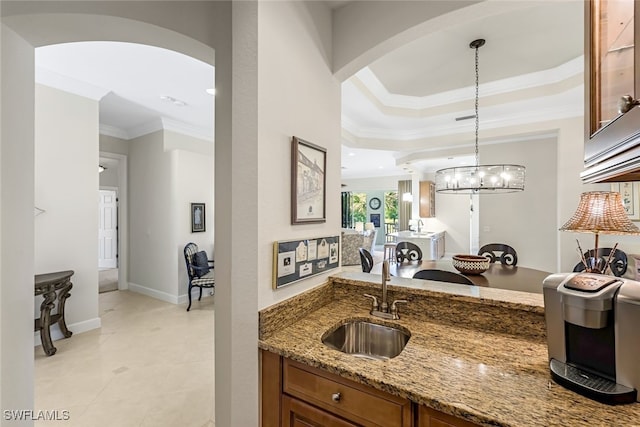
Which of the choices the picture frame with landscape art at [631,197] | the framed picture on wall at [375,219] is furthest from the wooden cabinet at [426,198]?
the picture frame with landscape art at [631,197]

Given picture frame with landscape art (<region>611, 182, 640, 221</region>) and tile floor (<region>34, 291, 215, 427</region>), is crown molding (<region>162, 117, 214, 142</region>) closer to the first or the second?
tile floor (<region>34, 291, 215, 427</region>)

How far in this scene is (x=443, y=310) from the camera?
152 centimetres

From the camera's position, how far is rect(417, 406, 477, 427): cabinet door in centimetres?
87

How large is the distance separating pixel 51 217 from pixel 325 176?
342 cm

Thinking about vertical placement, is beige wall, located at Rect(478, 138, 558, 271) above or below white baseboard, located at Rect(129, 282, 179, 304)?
above

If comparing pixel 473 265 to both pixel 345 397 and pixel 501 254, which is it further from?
pixel 345 397

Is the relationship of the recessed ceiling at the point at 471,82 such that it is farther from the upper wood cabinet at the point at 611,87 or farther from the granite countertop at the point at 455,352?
the granite countertop at the point at 455,352

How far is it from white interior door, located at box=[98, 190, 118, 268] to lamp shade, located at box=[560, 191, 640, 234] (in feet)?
29.0

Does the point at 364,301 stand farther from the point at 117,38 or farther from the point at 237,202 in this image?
→ the point at 117,38

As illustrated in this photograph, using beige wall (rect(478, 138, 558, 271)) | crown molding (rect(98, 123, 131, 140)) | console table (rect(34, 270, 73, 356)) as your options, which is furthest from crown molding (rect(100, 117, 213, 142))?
beige wall (rect(478, 138, 558, 271))

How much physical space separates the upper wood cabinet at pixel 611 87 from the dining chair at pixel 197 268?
14.1 feet

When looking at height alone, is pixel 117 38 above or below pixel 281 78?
above


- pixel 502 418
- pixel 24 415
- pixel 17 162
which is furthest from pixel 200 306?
pixel 502 418

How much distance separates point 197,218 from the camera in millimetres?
4781
